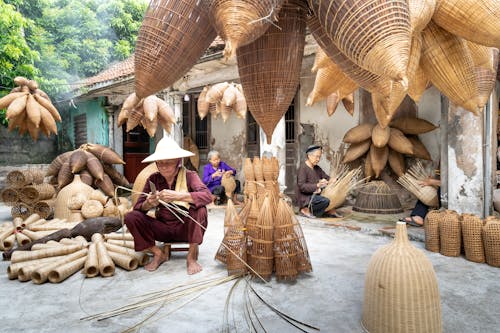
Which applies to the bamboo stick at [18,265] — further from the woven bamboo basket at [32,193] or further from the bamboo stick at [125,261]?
the woven bamboo basket at [32,193]

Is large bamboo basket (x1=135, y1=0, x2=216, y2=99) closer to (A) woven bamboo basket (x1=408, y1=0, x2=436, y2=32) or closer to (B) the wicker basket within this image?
(A) woven bamboo basket (x1=408, y1=0, x2=436, y2=32)

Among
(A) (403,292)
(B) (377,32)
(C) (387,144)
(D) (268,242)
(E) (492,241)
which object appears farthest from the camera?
(C) (387,144)

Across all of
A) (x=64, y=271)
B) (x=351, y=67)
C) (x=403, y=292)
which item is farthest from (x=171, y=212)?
(x=351, y=67)

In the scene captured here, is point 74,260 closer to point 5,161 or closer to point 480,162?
point 480,162

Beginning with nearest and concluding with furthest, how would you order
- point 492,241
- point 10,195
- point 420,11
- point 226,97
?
point 420,11
point 492,241
point 10,195
point 226,97

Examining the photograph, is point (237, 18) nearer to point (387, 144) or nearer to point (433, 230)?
point (433, 230)

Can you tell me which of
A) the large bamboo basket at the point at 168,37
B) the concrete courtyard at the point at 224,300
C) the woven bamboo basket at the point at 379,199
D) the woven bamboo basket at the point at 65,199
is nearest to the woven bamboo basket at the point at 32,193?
the woven bamboo basket at the point at 65,199

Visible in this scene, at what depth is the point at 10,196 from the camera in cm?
539

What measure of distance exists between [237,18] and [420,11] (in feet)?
1.45

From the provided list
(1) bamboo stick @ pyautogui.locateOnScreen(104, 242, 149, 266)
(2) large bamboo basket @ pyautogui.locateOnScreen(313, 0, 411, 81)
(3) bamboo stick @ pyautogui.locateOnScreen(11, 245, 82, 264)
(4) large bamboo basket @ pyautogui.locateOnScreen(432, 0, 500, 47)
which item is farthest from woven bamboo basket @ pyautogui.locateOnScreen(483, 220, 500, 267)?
(3) bamboo stick @ pyautogui.locateOnScreen(11, 245, 82, 264)

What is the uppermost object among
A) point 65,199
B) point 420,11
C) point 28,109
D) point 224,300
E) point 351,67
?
point 28,109

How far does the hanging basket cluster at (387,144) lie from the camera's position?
18.1ft

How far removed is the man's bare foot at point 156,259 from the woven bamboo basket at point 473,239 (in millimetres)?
3105

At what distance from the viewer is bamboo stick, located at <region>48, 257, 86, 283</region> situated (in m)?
2.88
